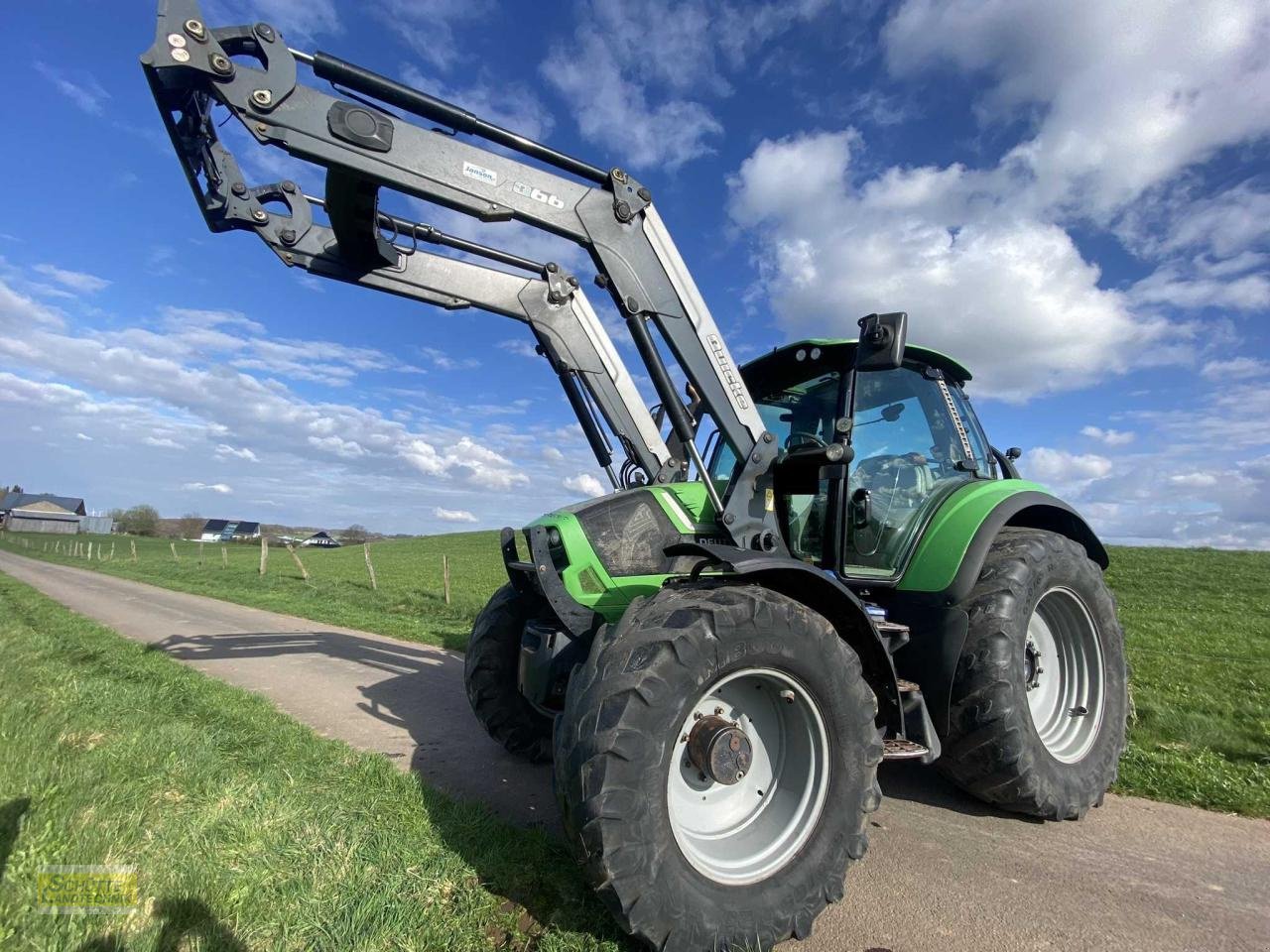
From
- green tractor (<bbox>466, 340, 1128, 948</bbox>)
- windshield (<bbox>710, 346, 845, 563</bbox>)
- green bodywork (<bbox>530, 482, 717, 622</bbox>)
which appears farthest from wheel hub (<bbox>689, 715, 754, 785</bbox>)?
windshield (<bbox>710, 346, 845, 563</bbox>)

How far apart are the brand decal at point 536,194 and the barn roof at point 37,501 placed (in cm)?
12095

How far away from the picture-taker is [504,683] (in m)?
4.43

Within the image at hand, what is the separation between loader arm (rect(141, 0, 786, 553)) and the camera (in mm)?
3225

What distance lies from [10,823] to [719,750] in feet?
9.80

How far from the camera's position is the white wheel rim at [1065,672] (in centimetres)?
423

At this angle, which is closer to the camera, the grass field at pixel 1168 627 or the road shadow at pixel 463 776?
the road shadow at pixel 463 776

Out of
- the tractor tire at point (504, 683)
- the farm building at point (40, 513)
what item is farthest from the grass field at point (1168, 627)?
the farm building at point (40, 513)

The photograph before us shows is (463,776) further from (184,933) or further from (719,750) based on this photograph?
(719,750)

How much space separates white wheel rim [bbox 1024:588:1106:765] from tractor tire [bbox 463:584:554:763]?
3.05 metres

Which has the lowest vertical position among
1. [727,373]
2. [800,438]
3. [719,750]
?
[719,750]

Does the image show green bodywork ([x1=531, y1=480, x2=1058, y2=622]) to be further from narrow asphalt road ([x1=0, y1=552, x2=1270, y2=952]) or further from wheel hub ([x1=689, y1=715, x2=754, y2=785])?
narrow asphalt road ([x1=0, y1=552, x2=1270, y2=952])

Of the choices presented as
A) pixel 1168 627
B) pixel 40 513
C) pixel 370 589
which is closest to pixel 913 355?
pixel 1168 627

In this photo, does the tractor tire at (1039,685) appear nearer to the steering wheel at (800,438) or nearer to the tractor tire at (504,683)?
the steering wheel at (800,438)

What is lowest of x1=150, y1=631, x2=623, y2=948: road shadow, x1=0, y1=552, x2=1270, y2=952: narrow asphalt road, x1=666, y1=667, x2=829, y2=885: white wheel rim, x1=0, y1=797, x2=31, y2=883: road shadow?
x1=0, y1=552, x2=1270, y2=952: narrow asphalt road
